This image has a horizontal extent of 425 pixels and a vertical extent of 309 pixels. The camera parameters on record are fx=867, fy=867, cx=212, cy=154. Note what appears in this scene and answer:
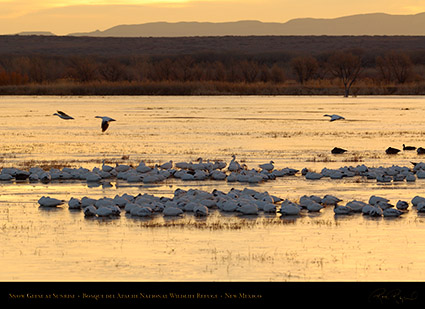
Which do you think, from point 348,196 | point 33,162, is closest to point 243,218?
point 348,196

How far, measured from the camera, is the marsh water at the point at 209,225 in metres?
12.8

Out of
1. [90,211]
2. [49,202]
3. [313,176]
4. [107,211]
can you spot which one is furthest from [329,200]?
[49,202]

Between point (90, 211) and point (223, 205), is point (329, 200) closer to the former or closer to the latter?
point (223, 205)

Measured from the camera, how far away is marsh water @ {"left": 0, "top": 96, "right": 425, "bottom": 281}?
12836 mm

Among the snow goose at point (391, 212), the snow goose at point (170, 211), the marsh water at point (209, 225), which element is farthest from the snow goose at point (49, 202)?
the snow goose at point (391, 212)

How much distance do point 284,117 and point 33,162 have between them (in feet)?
84.0
